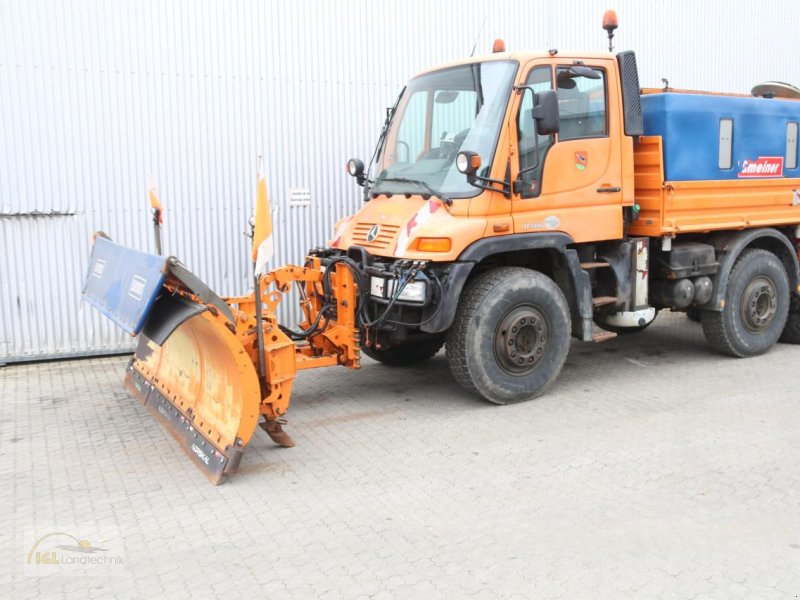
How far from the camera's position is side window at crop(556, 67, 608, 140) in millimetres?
6238

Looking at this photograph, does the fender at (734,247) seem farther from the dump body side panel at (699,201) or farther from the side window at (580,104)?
the side window at (580,104)

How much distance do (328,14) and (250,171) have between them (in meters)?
2.04

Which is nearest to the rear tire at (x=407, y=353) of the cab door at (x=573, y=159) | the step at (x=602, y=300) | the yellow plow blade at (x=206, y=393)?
the step at (x=602, y=300)

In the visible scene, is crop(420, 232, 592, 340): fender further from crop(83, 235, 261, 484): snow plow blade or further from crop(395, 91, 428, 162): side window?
crop(83, 235, 261, 484): snow plow blade

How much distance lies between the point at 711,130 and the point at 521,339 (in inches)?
109

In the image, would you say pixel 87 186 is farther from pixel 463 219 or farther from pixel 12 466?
pixel 463 219

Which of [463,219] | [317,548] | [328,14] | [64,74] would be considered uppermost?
[328,14]

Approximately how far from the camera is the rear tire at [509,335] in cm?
595

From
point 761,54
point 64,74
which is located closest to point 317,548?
point 64,74

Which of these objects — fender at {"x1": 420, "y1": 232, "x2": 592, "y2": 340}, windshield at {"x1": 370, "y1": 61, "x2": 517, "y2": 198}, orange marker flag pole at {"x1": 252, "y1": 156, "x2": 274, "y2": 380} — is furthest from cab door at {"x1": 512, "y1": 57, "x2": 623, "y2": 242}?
orange marker flag pole at {"x1": 252, "y1": 156, "x2": 274, "y2": 380}

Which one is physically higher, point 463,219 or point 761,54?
point 761,54

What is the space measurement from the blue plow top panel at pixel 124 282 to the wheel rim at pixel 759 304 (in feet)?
18.6

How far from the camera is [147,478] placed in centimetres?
485

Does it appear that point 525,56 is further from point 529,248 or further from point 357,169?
point 357,169
